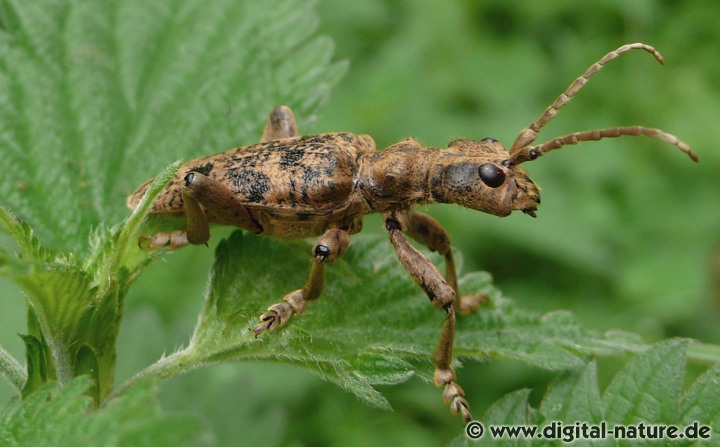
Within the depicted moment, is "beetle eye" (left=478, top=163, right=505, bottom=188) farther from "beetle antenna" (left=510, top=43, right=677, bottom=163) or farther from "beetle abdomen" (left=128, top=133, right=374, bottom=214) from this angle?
"beetle abdomen" (left=128, top=133, right=374, bottom=214)

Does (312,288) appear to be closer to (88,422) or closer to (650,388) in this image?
(88,422)

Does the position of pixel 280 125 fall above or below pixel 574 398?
above

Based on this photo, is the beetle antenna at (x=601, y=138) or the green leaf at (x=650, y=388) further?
the beetle antenna at (x=601, y=138)

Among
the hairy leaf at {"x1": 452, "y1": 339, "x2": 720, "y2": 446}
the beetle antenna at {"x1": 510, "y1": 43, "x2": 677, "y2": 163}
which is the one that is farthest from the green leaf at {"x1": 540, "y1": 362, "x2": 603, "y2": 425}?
the beetle antenna at {"x1": 510, "y1": 43, "x2": 677, "y2": 163}

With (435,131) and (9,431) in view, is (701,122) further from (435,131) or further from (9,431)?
(9,431)

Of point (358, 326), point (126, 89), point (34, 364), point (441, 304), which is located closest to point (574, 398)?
point (441, 304)

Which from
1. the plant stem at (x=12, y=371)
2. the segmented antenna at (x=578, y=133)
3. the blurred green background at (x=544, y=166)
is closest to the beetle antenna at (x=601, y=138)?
the segmented antenna at (x=578, y=133)

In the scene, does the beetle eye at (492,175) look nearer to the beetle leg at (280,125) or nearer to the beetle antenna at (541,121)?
the beetle antenna at (541,121)
